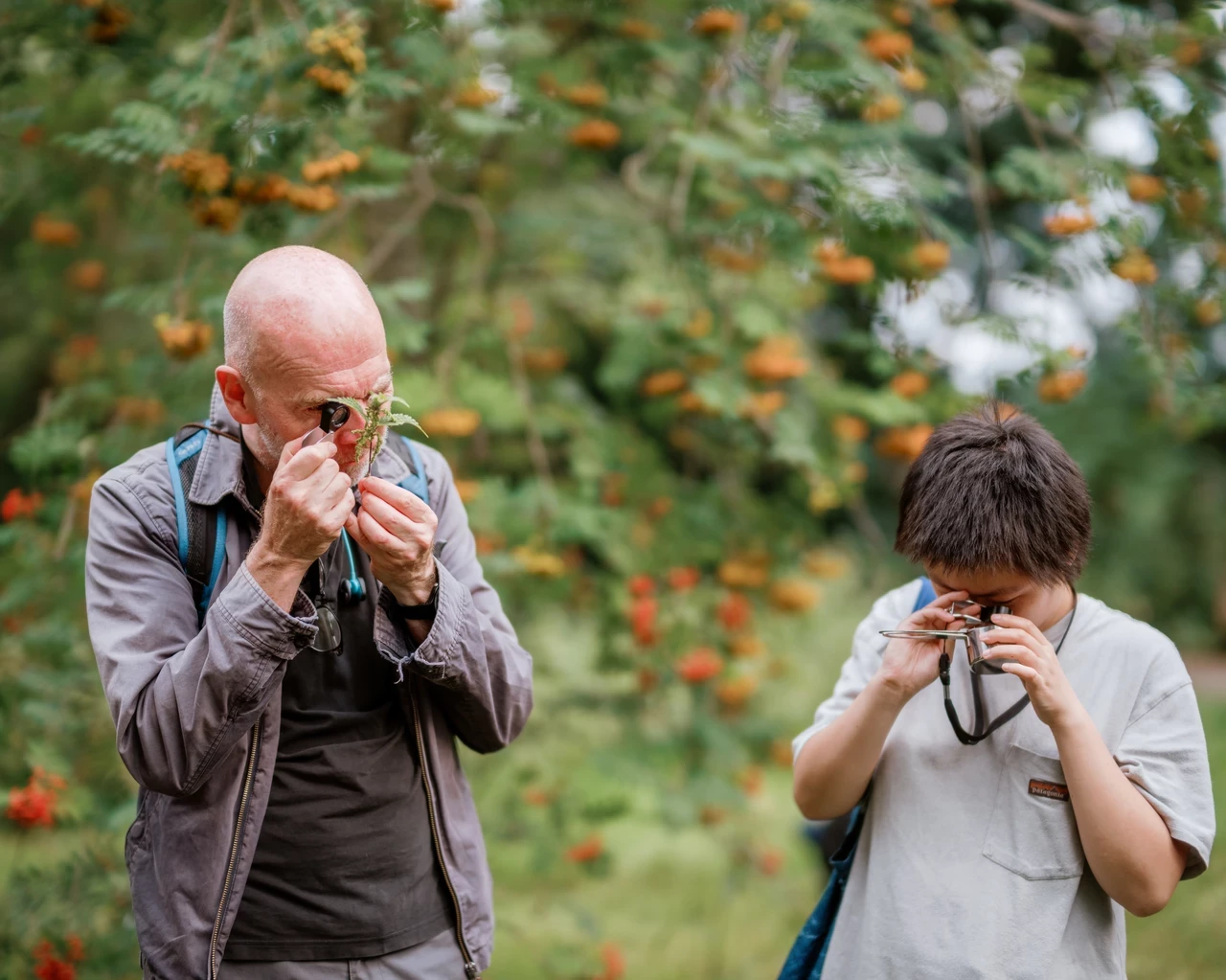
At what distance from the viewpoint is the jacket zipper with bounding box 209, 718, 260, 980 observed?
1685 mm

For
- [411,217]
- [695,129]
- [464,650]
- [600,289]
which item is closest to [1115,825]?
[464,650]

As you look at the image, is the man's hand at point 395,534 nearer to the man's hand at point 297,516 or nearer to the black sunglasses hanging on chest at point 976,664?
the man's hand at point 297,516

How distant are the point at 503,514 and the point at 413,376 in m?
→ 0.52

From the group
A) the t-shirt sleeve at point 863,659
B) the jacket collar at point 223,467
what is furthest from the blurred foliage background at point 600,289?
the t-shirt sleeve at point 863,659

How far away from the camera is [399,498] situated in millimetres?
1679

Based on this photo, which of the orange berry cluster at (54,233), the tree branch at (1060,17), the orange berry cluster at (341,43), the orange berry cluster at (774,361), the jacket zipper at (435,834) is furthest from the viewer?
the orange berry cluster at (54,233)

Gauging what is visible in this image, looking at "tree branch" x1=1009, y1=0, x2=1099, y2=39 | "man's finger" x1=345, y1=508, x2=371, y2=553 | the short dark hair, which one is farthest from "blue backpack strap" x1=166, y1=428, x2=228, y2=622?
"tree branch" x1=1009, y1=0, x2=1099, y2=39

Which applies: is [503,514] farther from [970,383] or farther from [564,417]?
[970,383]

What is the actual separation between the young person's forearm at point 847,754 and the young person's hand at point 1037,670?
193mm

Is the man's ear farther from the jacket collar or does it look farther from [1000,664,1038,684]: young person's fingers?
[1000,664,1038,684]: young person's fingers

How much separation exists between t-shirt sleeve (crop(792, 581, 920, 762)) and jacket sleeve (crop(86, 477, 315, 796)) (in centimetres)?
90

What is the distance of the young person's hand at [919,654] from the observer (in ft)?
5.64

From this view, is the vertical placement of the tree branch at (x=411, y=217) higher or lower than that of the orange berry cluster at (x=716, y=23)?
lower

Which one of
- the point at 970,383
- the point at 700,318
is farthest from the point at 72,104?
the point at 970,383
